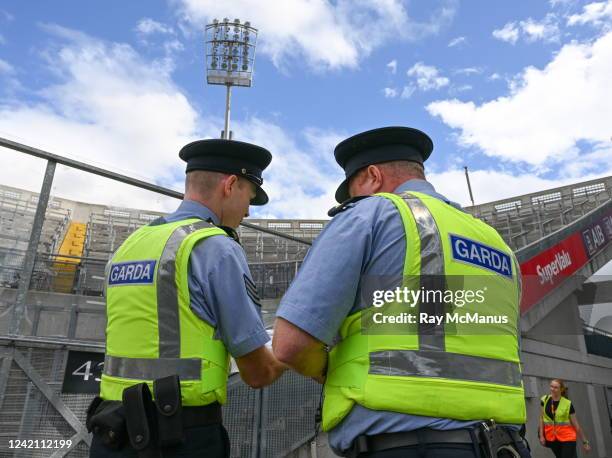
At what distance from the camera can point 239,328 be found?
1.52 meters

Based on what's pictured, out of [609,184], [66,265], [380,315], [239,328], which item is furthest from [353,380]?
[609,184]

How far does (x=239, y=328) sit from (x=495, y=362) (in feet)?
2.69

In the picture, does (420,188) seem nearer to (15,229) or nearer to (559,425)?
(15,229)

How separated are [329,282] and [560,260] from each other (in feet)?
29.2

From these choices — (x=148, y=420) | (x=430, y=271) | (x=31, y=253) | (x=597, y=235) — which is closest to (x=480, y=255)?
(x=430, y=271)

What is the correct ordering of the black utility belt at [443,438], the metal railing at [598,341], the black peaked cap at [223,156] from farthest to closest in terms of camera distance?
1. the metal railing at [598,341]
2. the black peaked cap at [223,156]
3. the black utility belt at [443,438]

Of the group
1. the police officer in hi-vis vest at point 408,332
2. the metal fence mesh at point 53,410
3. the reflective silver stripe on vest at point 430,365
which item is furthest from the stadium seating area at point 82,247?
the reflective silver stripe on vest at point 430,365

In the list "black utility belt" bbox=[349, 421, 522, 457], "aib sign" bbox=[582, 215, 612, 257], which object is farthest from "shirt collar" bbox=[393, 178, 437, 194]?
"aib sign" bbox=[582, 215, 612, 257]

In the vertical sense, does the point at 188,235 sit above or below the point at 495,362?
above

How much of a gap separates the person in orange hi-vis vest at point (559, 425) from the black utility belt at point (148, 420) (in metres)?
7.09

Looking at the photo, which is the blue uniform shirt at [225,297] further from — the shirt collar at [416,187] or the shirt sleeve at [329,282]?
the shirt collar at [416,187]

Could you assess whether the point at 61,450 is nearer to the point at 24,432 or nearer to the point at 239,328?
the point at 24,432

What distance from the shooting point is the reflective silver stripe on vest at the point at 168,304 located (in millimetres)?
1484

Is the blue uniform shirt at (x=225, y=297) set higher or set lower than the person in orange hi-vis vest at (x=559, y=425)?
higher
